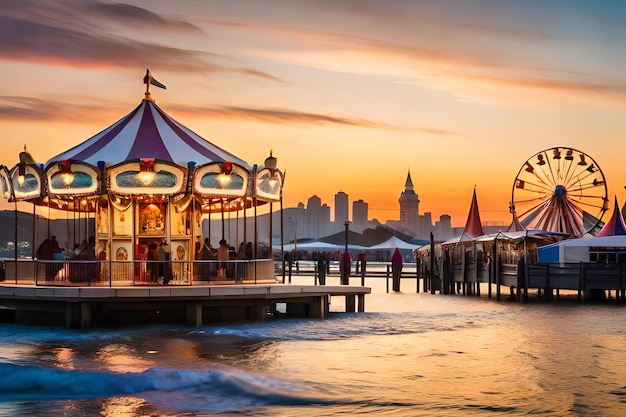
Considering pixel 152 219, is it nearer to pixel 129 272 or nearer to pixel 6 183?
pixel 129 272

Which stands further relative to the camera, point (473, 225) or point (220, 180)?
point (473, 225)

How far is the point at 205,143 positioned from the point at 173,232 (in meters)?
2.97

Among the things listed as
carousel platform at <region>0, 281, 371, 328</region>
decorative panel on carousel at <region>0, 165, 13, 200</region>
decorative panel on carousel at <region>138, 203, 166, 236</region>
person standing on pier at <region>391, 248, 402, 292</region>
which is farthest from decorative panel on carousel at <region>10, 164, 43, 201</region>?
person standing on pier at <region>391, 248, 402, 292</region>

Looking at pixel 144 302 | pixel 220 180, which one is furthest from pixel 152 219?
pixel 144 302

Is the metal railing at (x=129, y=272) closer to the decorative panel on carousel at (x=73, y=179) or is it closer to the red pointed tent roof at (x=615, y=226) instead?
the decorative panel on carousel at (x=73, y=179)

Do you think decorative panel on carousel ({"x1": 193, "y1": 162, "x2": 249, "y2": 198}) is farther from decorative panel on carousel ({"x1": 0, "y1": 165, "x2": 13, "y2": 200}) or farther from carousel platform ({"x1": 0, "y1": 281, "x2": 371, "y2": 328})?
decorative panel on carousel ({"x1": 0, "y1": 165, "x2": 13, "y2": 200})

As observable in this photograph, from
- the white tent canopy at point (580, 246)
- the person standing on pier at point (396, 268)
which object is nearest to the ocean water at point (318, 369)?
the white tent canopy at point (580, 246)

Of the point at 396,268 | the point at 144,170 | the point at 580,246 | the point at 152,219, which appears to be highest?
the point at 144,170

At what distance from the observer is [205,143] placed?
28.6m

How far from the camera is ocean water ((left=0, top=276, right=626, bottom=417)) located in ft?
48.3

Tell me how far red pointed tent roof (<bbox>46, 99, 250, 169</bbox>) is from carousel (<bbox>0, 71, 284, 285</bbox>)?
0.11ft

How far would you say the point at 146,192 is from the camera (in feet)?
84.3

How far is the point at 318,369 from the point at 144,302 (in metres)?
7.62

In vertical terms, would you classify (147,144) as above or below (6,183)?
above
